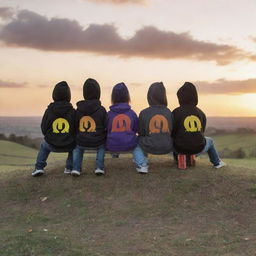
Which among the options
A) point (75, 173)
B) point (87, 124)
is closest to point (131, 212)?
point (75, 173)

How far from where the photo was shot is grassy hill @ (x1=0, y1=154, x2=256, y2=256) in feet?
23.1

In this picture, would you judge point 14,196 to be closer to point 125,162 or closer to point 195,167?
point 125,162

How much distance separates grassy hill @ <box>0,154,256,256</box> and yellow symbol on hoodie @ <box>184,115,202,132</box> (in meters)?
0.90

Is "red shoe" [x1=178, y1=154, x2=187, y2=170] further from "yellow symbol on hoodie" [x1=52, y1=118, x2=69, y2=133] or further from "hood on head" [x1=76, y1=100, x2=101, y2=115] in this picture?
"yellow symbol on hoodie" [x1=52, y1=118, x2=69, y2=133]

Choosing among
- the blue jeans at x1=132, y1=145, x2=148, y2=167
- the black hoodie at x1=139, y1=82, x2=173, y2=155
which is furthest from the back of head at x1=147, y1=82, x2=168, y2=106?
the blue jeans at x1=132, y1=145, x2=148, y2=167

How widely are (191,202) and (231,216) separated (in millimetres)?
841

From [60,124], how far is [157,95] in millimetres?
2285

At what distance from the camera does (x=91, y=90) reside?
→ 407 inches

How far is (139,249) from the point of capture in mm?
6930

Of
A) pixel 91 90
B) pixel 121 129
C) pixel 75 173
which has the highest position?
pixel 91 90

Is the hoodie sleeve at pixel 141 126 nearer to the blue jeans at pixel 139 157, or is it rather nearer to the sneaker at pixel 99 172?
the blue jeans at pixel 139 157

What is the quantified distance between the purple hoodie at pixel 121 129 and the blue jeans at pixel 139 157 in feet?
0.36

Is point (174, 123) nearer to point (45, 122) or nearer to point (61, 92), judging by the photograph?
point (61, 92)

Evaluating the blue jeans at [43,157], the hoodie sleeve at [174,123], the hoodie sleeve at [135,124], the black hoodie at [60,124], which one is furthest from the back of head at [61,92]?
the hoodie sleeve at [174,123]
